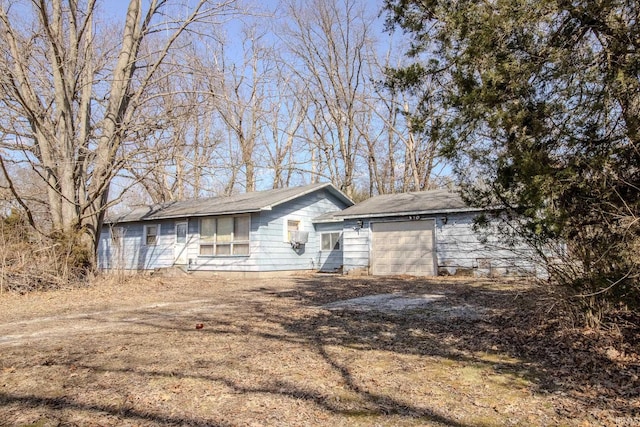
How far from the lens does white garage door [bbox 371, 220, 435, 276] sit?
14.7 m

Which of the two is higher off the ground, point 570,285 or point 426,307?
point 570,285

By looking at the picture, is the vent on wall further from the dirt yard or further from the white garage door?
the dirt yard

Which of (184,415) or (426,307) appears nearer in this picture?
(184,415)

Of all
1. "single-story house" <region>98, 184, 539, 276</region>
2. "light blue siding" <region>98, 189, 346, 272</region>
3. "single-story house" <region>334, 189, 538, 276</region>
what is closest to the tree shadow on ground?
"single-story house" <region>334, 189, 538, 276</region>

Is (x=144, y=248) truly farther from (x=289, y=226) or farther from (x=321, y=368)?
(x=321, y=368)

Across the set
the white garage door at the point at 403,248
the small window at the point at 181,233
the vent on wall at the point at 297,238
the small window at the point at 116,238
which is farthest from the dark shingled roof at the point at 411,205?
the small window at the point at 116,238

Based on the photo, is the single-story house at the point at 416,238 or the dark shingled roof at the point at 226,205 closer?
the single-story house at the point at 416,238

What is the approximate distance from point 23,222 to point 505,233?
39.2 feet

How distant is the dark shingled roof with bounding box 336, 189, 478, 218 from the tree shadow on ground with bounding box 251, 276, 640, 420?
5904 mm

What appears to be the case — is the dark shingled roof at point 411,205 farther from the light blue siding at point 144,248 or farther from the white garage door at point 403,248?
the light blue siding at point 144,248

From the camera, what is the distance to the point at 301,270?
18.1 meters

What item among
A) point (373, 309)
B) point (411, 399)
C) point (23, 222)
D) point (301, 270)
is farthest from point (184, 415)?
point (301, 270)

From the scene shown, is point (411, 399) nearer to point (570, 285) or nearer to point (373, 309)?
point (570, 285)

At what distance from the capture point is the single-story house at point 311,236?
561 inches
